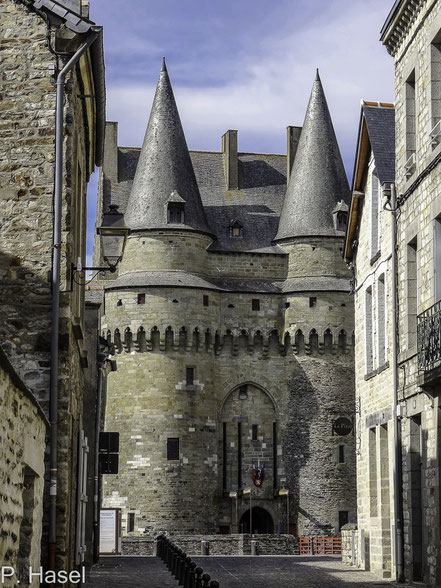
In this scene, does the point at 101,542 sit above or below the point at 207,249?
below

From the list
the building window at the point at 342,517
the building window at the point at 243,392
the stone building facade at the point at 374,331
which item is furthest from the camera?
the building window at the point at 243,392

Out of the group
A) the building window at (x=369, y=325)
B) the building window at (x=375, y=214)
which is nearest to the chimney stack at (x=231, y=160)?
the building window at (x=369, y=325)

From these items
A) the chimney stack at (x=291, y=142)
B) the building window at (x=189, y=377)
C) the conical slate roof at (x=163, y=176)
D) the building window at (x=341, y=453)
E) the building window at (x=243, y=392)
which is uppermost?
the chimney stack at (x=291, y=142)

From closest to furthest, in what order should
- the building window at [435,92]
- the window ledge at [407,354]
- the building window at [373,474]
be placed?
the building window at [435,92]
the window ledge at [407,354]
the building window at [373,474]

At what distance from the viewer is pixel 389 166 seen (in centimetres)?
2170

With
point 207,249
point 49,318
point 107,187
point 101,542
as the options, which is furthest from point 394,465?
point 107,187

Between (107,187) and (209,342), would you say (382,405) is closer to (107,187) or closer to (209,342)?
(209,342)

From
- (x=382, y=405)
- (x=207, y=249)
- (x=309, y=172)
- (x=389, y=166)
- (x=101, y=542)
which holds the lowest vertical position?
(x=101, y=542)

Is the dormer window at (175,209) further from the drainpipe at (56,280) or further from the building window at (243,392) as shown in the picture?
the drainpipe at (56,280)

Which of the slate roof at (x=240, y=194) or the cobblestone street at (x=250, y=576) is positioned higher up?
the slate roof at (x=240, y=194)

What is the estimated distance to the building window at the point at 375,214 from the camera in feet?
76.0

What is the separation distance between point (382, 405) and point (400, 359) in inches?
86.5

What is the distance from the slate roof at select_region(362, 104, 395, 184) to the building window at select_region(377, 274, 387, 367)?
1.96 metres

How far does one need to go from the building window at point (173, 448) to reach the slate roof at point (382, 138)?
28.8 meters
